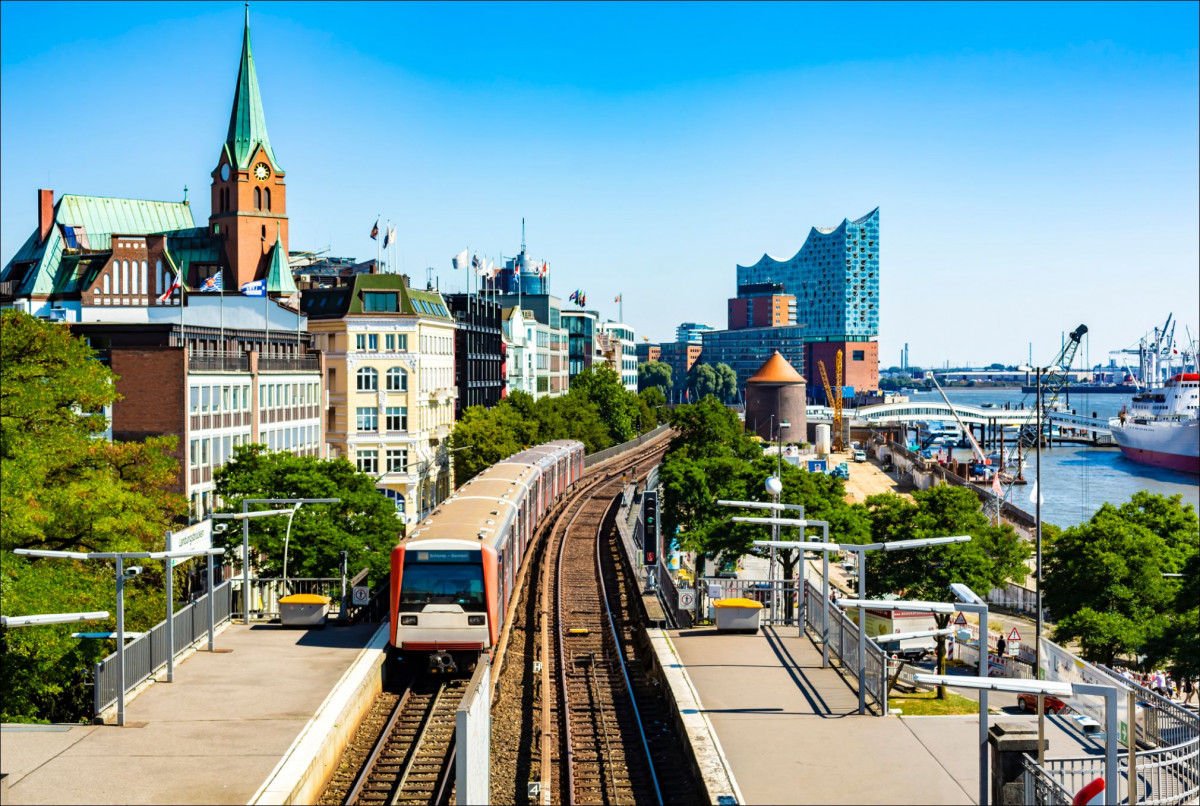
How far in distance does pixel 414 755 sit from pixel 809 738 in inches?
280

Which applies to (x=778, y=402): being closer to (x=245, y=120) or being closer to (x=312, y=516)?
(x=245, y=120)

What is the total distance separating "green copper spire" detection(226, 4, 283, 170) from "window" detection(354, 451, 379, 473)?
1060 inches

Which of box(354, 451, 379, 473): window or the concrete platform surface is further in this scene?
box(354, 451, 379, 473): window

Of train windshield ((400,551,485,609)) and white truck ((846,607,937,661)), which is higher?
train windshield ((400,551,485,609))

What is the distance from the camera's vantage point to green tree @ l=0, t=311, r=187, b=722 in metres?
25.3

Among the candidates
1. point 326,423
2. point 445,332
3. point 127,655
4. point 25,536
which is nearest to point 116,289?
point 326,423

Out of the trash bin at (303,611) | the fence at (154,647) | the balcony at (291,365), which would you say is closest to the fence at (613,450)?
the balcony at (291,365)

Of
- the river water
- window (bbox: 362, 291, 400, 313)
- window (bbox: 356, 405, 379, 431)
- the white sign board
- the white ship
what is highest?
window (bbox: 362, 291, 400, 313)

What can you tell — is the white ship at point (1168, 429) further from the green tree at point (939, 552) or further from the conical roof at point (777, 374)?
the green tree at point (939, 552)

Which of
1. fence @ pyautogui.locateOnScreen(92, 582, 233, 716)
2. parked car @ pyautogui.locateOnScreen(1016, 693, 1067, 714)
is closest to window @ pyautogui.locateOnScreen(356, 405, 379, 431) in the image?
fence @ pyautogui.locateOnScreen(92, 582, 233, 716)

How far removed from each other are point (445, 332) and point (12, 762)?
6997cm

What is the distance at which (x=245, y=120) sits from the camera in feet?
297

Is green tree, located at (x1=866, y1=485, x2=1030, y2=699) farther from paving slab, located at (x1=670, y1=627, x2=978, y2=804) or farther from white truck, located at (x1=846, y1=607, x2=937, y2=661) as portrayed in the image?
paving slab, located at (x1=670, y1=627, x2=978, y2=804)

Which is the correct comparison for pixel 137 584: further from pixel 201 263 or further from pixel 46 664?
pixel 201 263
